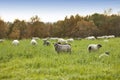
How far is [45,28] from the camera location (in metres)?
81.6

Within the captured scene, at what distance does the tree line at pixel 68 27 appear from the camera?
237 feet

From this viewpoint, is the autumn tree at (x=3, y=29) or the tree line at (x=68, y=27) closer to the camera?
the tree line at (x=68, y=27)

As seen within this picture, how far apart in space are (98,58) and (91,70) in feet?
14.7

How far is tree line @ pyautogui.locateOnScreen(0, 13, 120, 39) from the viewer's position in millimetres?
72300

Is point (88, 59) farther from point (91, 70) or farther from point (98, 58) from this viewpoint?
point (91, 70)

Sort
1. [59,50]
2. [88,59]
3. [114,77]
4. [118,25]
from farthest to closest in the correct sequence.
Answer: [118,25] → [59,50] → [88,59] → [114,77]

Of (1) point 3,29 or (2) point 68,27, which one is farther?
(2) point 68,27

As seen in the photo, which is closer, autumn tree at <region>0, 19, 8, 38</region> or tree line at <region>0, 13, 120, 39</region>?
tree line at <region>0, 13, 120, 39</region>

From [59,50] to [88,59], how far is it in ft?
18.3

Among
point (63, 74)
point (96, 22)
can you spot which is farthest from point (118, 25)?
point (63, 74)

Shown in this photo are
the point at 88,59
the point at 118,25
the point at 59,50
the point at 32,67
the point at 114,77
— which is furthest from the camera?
the point at 118,25

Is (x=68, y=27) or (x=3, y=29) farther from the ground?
(x=3, y=29)

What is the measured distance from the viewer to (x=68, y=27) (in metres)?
78.2

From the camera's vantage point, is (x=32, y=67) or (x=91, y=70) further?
(x=32, y=67)
